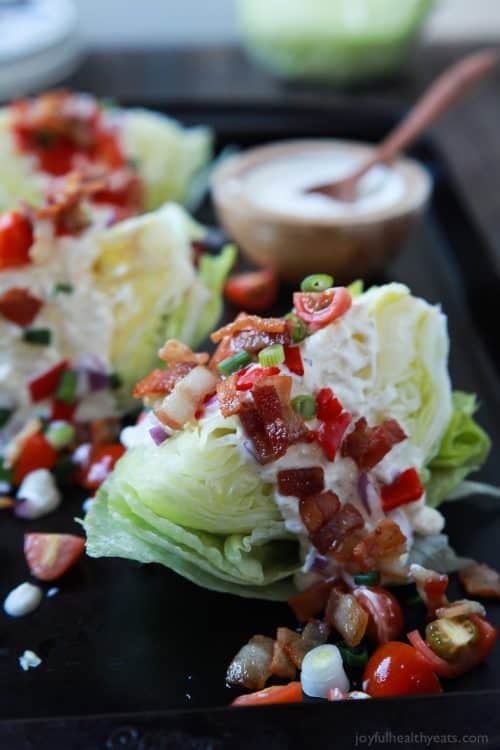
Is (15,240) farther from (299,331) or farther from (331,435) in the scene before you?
(331,435)

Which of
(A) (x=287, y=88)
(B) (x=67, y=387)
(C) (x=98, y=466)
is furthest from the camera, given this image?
(A) (x=287, y=88)

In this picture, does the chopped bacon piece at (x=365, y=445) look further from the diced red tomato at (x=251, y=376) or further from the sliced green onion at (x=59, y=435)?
the sliced green onion at (x=59, y=435)

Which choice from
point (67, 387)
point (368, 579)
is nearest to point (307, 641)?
point (368, 579)

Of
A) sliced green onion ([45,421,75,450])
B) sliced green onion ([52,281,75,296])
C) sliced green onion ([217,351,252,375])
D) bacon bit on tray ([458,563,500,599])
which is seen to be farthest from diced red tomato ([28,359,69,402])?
bacon bit on tray ([458,563,500,599])

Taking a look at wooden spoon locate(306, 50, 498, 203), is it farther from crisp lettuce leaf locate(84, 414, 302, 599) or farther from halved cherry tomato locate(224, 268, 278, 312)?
crisp lettuce leaf locate(84, 414, 302, 599)

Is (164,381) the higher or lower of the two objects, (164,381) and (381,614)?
the higher

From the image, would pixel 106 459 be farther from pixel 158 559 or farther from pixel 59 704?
pixel 59 704

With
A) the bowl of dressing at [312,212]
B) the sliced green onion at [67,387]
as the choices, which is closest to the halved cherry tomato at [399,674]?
the sliced green onion at [67,387]
